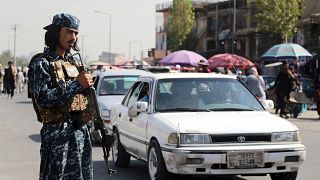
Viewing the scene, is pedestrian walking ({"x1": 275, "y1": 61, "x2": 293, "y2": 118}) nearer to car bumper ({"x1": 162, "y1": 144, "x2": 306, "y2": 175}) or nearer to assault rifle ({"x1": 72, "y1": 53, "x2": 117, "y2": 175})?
car bumper ({"x1": 162, "y1": 144, "x2": 306, "y2": 175})

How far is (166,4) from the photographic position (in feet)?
322

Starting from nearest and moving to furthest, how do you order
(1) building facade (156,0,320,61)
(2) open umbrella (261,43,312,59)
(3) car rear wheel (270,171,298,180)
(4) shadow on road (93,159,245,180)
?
(3) car rear wheel (270,171,298,180), (4) shadow on road (93,159,245,180), (2) open umbrella (261,43,312,59), (1) building facade (156,0,320,61)

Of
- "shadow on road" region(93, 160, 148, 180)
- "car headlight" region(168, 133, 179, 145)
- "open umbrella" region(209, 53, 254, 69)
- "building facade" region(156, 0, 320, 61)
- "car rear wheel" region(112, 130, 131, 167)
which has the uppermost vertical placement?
"building facade" region(156, 0, 320, 61)

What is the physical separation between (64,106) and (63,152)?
1.11 ft

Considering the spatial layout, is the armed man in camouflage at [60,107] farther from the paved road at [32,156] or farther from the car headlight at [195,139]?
the paved road at [32,156]

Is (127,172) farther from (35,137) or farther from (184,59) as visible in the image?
(184,59)

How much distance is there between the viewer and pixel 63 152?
15.2 ft

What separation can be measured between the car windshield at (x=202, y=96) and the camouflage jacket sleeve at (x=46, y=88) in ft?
13.5

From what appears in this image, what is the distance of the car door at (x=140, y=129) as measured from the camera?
870 centimetres

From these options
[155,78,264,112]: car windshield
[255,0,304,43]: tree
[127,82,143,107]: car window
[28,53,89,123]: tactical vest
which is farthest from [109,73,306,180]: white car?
[255,0,304,43]: tree

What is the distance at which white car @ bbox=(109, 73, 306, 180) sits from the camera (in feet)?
24.6

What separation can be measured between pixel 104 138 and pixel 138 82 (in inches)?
211

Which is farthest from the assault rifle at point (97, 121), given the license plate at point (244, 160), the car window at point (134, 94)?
the car window at point (134, 94)

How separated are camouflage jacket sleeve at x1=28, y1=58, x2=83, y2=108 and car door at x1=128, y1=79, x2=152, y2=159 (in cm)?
409
